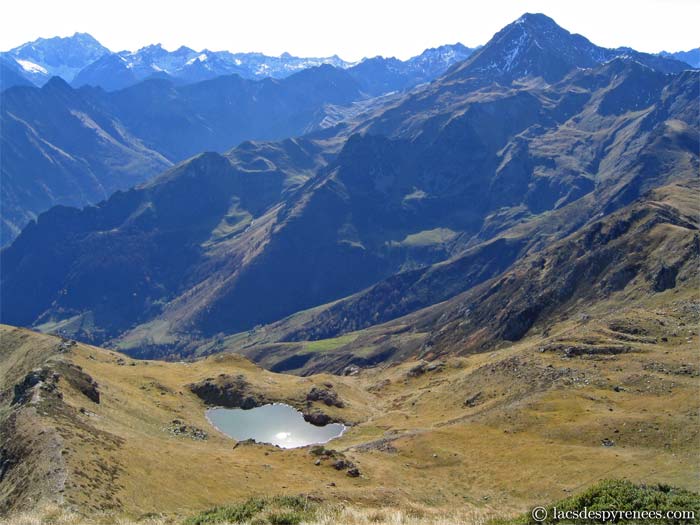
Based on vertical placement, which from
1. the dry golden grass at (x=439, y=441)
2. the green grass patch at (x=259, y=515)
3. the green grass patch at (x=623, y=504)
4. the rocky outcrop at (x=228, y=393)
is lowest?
the rocky outcrop at (x=228, y=393)

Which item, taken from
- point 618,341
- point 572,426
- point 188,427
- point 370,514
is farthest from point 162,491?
point 618,341

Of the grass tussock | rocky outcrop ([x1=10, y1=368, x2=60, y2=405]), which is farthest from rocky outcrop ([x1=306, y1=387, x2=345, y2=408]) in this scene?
the grass tussock

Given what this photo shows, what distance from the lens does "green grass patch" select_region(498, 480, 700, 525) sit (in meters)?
35.8

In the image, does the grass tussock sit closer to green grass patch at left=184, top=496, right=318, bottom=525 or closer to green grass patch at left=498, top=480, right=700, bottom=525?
green grass patch at left=184, top=496, right=318, bottom=525

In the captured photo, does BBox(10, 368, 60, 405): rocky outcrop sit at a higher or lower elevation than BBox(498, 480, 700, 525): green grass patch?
lower

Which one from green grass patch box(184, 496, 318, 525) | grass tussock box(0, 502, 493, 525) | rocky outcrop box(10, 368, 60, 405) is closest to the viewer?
grass tussock box(0, 502, 493, 525)

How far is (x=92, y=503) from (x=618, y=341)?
118418 millimetres

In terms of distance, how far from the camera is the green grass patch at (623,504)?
35781 millimetres

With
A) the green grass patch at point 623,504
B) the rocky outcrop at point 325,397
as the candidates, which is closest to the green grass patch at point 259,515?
the green grass patch at point 623,504

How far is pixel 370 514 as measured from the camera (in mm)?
45438

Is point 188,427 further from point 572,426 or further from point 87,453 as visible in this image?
point 572,426

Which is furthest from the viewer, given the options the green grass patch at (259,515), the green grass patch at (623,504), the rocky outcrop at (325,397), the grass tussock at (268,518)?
the rocky outcrop at (325,397)

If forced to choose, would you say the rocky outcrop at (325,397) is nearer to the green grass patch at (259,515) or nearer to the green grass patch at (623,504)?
the green grass patch at (259,515)

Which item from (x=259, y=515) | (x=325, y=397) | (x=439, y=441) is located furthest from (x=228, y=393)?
(x=259, y=515)
